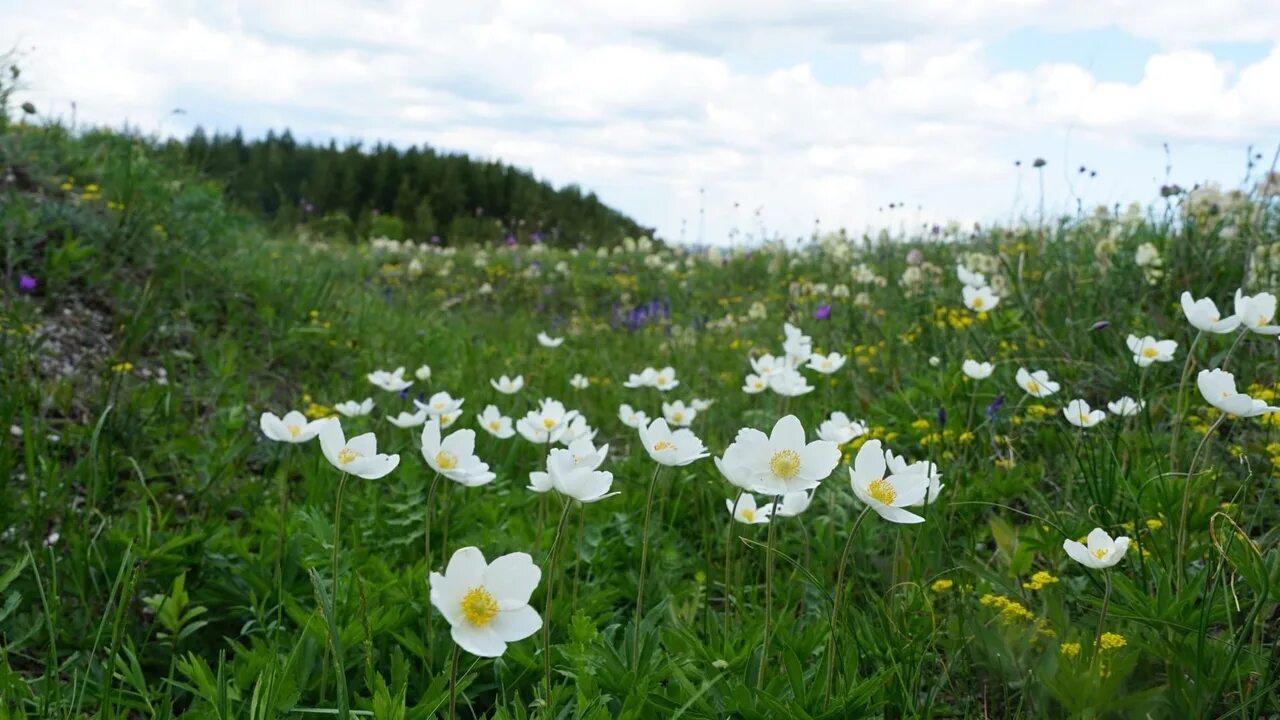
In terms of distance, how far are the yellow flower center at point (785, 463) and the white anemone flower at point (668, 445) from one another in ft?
0.41

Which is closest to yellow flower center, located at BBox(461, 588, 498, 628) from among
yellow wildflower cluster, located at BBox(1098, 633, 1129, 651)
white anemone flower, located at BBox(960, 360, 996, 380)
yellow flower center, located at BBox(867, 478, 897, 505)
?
yellow flower center, located at BBox(867, 478, 897, 505)

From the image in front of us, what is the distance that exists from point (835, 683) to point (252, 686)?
3.71 feet

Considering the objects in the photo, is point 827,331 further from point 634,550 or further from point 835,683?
point 835,683

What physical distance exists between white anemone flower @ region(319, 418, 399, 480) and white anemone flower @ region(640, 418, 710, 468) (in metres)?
0.41

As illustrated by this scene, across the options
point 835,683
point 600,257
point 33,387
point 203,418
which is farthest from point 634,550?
point 600,257

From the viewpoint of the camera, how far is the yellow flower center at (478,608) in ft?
4.11

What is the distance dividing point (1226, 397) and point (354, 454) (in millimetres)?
1567

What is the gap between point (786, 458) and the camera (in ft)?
4.90

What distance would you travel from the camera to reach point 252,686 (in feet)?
6.22

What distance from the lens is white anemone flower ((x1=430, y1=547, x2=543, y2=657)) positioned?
123 centimetres

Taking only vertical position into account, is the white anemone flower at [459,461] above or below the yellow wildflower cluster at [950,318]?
below

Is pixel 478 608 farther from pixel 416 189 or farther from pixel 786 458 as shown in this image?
pixel 416 189

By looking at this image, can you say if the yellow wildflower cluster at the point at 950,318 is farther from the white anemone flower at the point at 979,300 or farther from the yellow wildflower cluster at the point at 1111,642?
the yellow wildflower cluster at the point at 1111,642

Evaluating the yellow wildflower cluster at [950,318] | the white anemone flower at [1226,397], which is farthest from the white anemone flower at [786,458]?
the yellow wildflower cluster at [950,318]
